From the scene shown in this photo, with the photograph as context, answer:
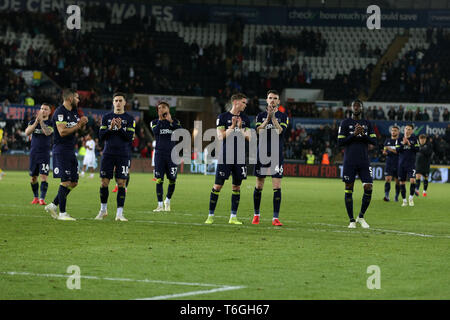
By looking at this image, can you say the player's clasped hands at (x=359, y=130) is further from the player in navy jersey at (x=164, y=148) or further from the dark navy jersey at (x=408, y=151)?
the dark navy jersey at (x=408, y=151)

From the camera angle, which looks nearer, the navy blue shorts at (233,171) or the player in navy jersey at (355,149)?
the navy blue shorts at (233,171)

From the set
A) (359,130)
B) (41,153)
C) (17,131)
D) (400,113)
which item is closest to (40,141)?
(41,153)

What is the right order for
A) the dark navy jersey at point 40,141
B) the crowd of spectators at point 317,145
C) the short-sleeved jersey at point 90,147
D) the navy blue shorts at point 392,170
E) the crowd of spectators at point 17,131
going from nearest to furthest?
the dark navy jersey at point 40,141 → the navy blue shorts at point 392,170 → the short-sleeved jersey at point 90,147 → the crowd of spectators at point 17,131 → the crowd of spectators at point 317,145

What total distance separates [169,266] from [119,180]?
6326mm

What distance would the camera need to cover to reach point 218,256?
1109 centimetres

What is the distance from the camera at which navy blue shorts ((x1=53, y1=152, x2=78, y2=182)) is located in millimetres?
15844

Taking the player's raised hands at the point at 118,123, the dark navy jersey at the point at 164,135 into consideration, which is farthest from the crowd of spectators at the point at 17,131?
the player's raised hands at the point at 118,123

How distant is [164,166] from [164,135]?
31.2 inches

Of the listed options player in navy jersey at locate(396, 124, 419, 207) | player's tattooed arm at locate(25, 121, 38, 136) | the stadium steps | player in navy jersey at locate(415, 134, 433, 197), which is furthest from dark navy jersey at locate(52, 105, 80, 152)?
the stadium steps

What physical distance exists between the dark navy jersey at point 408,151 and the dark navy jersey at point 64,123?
13.1m

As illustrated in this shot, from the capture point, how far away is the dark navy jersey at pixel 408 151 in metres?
25.5

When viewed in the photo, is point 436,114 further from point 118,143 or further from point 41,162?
point 118,143

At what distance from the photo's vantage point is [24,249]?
37.8ft
